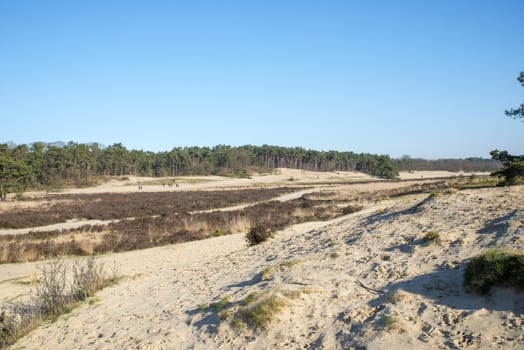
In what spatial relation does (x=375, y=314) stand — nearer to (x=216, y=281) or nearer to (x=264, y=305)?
(x=264, y=305)

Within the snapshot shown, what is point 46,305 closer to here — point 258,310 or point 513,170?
point 258,310

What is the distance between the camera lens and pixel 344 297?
639cm

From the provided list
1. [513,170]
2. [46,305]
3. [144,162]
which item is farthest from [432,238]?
[144,162]

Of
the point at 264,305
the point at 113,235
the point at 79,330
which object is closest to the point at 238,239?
the point at 113,235

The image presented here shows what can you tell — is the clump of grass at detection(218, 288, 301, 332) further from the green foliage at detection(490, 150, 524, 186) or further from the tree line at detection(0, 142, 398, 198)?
the tree line at detection(0, 142, 398, 198)

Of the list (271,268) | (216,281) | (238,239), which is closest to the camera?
(271,268)

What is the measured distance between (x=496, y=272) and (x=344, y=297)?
225 cm

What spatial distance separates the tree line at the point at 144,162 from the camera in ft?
215

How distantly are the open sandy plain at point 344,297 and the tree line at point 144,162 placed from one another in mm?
48074

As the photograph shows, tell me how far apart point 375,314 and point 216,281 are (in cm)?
509

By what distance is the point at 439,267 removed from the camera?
6641mm

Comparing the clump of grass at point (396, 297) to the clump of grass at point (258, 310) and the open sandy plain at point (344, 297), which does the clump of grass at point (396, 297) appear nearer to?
the open sandy plain at point (344, 297)

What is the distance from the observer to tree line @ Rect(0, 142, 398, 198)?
6541 cm

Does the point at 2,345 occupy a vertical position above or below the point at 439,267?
below
